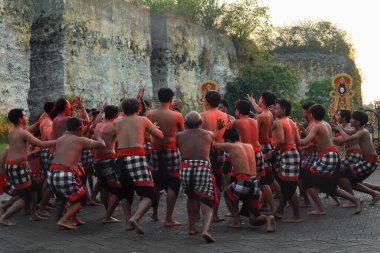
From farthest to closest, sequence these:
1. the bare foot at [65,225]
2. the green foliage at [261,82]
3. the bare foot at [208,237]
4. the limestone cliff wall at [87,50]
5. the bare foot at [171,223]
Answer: the green foliage at [261,82]
the limestone cliff wall at [87,50]
the bare foot at [171,223]
the bare foot at [65,225]
the bare foot at [208,237]

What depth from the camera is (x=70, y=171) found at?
7.03 m

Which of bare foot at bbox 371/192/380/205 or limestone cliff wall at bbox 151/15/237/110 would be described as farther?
limestone cliff wall at bbox 151/15/237/110

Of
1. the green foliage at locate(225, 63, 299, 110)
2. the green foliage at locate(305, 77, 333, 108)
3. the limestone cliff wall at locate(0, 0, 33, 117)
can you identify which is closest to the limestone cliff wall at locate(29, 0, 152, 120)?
the limestone cliff wall at locate(0, 0, 33, 117)

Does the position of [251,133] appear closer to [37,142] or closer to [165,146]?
[165,146]

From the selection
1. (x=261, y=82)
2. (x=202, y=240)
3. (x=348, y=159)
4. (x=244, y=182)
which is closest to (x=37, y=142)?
(x=202, y=240)

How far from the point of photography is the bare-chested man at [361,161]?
27.8ft

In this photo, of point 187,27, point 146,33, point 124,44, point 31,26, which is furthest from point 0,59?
point 187,27

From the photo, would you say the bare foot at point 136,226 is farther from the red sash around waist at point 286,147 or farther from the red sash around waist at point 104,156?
the red sash around waist at point 286,147

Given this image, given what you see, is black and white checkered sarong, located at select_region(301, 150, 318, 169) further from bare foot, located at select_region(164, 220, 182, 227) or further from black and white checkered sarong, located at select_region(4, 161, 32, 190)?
black and white checkered sarong, located at select_region(4, 161, 32, 190)

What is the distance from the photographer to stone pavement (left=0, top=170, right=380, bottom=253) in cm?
575

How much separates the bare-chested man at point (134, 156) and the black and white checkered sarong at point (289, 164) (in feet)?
5.69

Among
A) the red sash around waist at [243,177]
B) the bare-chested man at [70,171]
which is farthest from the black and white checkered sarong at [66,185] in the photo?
the red sash around waist at [243,177]

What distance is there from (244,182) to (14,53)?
1219 centimetres

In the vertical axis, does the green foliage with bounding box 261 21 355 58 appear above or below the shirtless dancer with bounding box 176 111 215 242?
above
